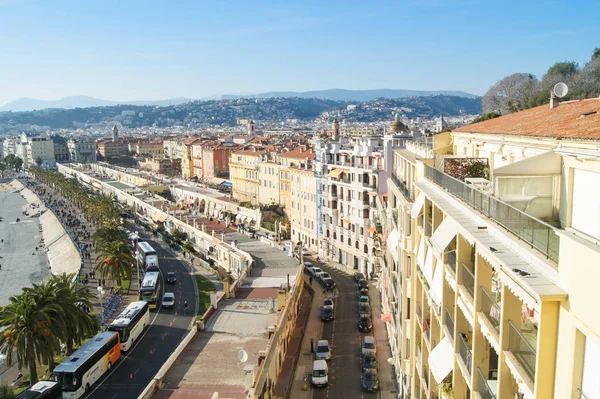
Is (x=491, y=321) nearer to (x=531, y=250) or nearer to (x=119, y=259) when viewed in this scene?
(x=531, y=250)

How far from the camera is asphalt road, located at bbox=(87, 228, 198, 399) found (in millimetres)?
31234

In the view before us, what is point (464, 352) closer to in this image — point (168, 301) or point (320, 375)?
point (320, 375)

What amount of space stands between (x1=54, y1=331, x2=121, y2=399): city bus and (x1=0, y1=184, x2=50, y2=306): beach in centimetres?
2921

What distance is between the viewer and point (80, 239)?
8294 cm

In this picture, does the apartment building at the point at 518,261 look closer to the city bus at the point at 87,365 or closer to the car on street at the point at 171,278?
the city bus at the point at 87,365

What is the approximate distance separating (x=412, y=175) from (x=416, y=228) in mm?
3717

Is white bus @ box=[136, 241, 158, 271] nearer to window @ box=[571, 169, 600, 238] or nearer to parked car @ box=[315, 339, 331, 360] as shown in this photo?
parked car @ box=[315, 339, 331, 360]

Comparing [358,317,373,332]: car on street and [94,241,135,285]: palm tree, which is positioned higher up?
[94,241,135,285]: palm tree

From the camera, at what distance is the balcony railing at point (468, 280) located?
1215 centimetres

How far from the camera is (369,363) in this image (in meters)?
31.2

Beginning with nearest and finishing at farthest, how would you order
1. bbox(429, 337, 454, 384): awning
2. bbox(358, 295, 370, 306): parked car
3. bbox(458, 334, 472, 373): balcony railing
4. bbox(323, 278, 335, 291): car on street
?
bbox(458, 334, 472, 373): balcony railing
bbox(429, 337, 454, 384): awning
bbox(358, 295, 370, 306): parked car
bbox(323, 278, 335, 291): car on street

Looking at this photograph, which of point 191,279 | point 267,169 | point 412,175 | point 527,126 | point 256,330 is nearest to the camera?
point 527,126

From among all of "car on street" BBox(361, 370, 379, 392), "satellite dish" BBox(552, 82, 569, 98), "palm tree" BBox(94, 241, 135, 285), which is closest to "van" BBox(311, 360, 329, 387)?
"car on street" BBox(361, 370, 379, 392)

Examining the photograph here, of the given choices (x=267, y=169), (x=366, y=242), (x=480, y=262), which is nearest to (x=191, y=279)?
(x=366, y=242)
